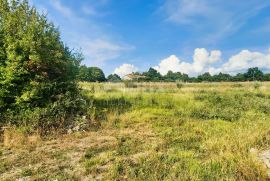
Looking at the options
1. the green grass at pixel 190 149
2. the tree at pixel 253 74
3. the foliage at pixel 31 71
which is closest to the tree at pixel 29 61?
the foliage at pixel 31 71

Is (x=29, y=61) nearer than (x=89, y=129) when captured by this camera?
No

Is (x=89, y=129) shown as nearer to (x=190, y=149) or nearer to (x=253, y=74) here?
(x=190, y=149)

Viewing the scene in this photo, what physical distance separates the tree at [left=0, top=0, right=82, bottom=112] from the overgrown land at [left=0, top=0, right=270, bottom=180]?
0.04m

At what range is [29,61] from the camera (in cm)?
1068

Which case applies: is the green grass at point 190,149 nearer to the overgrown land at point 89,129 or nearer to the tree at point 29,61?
the overgrown land at point 89,129

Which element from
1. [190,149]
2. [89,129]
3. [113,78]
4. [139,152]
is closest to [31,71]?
[89,129]

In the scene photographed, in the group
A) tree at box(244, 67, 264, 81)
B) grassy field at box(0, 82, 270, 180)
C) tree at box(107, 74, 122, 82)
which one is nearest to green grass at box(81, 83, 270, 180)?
grassy field at box(0, 82, 270, 180)

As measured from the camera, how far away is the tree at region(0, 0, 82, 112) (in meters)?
10.3

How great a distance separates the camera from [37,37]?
10891mm

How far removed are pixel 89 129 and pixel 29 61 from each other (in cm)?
364

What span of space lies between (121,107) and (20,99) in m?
4.94

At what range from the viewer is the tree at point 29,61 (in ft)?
33.7

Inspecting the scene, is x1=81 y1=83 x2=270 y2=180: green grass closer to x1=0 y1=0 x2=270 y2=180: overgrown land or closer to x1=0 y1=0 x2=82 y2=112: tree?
x1=0 y1=0 x2=270 y2=180: overgrown land

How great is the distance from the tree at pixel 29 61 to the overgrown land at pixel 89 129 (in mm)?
38
